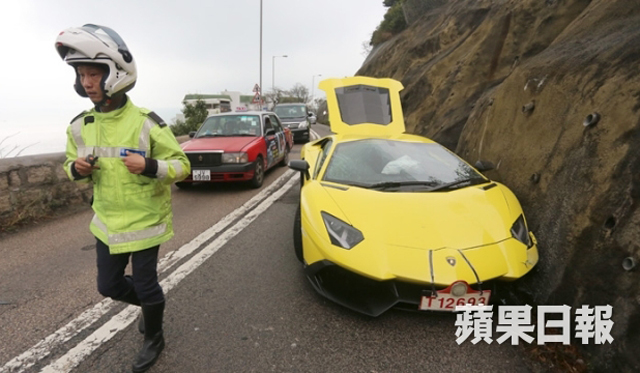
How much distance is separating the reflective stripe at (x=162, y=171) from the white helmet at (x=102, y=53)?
18.2 inches

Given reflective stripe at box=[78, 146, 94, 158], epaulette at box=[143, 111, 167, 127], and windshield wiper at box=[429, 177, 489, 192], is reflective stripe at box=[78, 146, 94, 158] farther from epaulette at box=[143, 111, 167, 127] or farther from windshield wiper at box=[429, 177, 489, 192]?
windshield wiper at box=[429, 177, 489, 192]

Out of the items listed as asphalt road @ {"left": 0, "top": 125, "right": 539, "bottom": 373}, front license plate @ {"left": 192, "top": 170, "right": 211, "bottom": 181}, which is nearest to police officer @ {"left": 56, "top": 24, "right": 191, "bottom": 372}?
asphalt road @ {"left": 0, "top": 125, "right": 539, "bottom": 373}

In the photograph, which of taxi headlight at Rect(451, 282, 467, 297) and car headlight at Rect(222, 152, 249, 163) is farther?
car headlight at Rect(222, 152, 249, 163)

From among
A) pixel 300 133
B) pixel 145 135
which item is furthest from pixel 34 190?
pixel 300 133

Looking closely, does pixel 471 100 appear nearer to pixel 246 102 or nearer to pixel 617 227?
pixel 617 227

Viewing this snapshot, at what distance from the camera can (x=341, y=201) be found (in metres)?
2.82

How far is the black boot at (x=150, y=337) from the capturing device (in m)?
2.07

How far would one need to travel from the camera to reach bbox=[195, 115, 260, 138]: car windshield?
24.7ft

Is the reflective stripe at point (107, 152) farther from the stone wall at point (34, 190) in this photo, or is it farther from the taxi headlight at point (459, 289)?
the stone wall at point (34, 190)

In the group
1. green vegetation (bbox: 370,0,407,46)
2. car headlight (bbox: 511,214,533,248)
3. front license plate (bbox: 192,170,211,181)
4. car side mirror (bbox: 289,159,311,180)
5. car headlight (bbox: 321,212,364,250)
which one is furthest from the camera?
green vegetation (bbox: 370,0,407,46)

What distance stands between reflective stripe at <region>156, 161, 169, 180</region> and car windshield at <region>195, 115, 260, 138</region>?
5680mm

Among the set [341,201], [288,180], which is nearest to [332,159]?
[341,201]

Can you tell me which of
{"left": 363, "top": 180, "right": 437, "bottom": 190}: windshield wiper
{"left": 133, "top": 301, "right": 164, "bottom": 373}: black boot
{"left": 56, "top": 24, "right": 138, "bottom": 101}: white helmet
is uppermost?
{"left": 56, "top": 24, "right": 138, "bottom": 101}: white helmet

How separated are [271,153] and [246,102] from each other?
168ft
